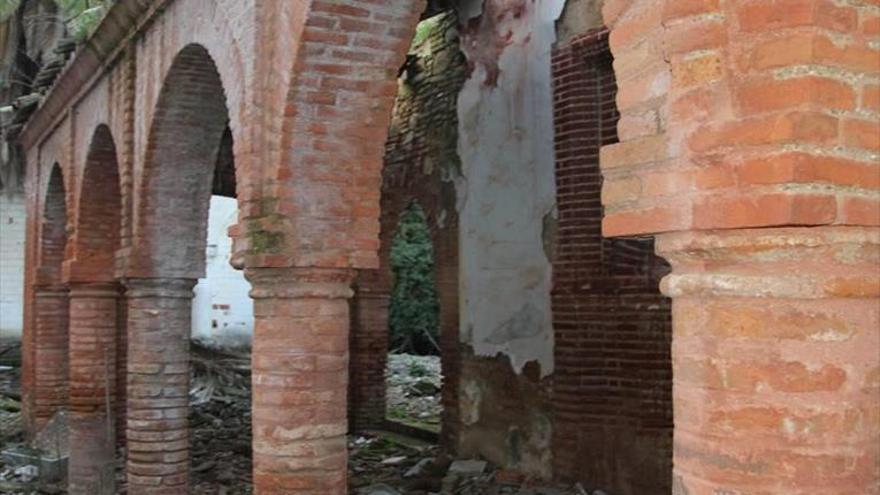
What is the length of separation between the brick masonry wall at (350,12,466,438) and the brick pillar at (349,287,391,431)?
0.05 ft

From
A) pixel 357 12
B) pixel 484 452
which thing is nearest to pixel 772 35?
pixel 357 12

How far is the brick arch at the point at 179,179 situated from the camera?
8.14m

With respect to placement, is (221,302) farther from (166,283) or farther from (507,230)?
(166,283)

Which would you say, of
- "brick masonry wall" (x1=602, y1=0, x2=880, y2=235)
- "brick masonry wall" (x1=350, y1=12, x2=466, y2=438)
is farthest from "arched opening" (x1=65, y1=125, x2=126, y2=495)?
"brick masonry wall" (x1=602, y1=0, x2=880, y2=235)

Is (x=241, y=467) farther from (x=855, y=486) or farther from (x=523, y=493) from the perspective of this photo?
(x=855, y=486)

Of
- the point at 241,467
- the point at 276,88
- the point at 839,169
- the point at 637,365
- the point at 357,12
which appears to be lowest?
the point at 241,467

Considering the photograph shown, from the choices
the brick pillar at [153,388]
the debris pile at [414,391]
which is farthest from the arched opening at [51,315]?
the brick pillar at [153,388]

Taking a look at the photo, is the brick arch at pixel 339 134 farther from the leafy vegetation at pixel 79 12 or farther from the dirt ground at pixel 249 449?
the leafy vegetation at pixel 79 12

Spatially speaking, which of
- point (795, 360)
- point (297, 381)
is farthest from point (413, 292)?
point (795, 360)

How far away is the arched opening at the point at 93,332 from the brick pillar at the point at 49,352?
2.99 metres

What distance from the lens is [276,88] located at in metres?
5.58

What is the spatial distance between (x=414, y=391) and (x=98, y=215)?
329 inches

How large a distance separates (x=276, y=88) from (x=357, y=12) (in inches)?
27.3

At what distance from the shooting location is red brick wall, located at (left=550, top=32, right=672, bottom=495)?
8.01m
